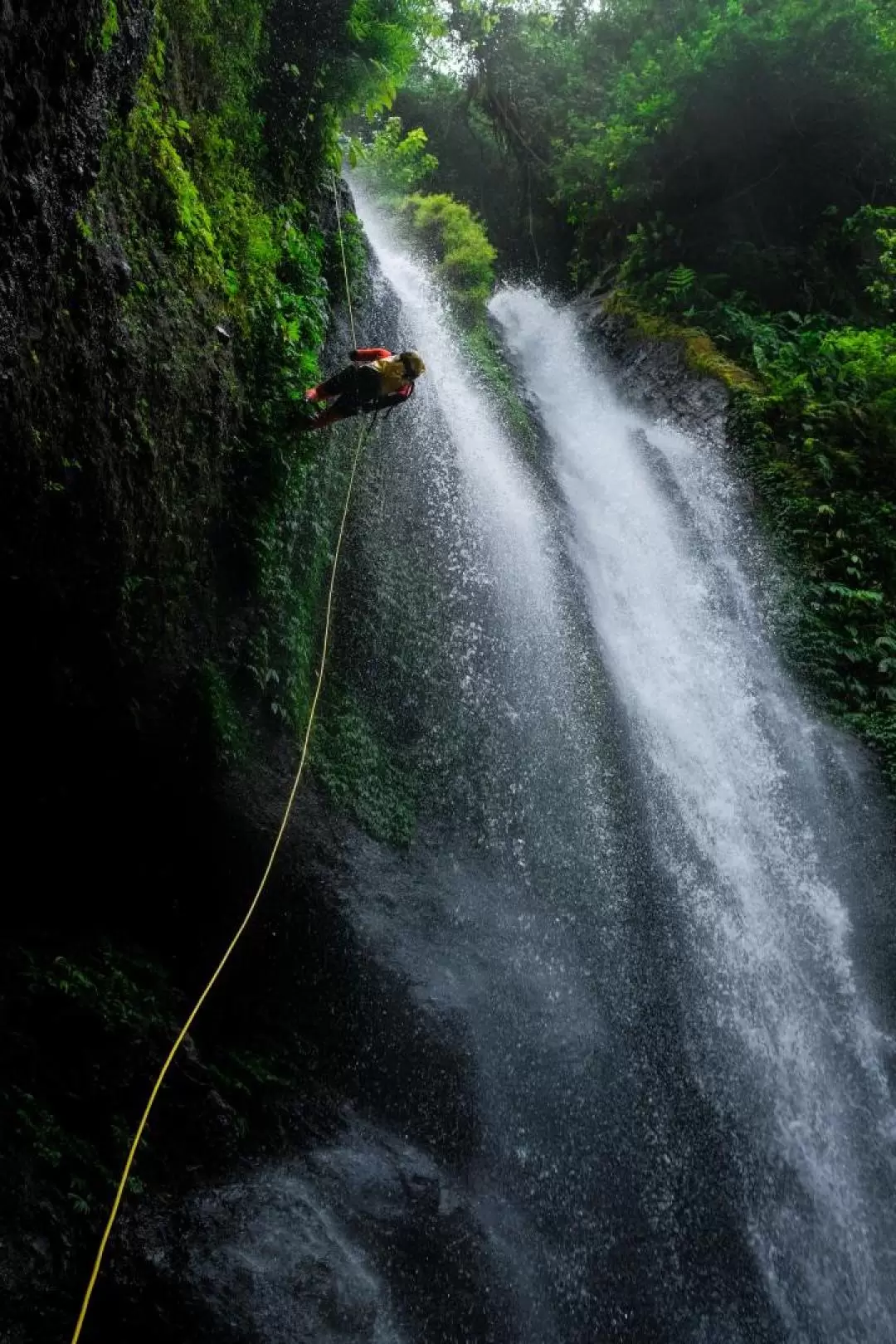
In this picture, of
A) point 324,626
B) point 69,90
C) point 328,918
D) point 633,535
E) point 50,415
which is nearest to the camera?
point 69,90

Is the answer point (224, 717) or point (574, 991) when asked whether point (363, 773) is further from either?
point (574, 991)

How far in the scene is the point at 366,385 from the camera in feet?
20.9

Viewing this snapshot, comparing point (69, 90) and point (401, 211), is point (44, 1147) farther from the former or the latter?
point (401, 211)

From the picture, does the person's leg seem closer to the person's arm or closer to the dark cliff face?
the person's arm

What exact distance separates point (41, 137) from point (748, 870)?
7.47m

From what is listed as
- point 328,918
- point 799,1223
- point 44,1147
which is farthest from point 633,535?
point 44,1147

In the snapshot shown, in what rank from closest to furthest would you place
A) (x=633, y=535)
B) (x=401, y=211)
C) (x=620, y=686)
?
(x=620, y=686) → (x=633, y=535) → (x=401, y=211)

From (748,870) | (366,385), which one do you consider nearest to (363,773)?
(366,385)

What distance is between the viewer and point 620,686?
8.66 m

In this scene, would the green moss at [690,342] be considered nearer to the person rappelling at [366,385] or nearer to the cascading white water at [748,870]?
the cascading white water at [748,870]

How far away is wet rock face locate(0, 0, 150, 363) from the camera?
9.71 feet

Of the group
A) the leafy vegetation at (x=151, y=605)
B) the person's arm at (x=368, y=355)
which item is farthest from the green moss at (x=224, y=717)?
the person's arm at (x=368, y=355)

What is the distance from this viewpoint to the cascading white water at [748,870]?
592cm

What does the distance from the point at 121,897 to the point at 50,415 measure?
304cm
